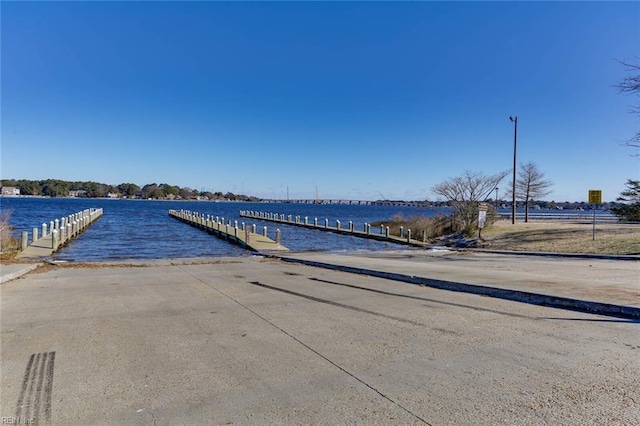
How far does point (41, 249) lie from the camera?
79.5 ft

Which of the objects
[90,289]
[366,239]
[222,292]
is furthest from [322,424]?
[366,239]

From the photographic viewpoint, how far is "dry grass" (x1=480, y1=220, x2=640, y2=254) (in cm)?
2114

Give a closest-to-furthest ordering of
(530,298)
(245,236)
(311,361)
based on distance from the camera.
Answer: (311,361), (530,298), (245,236)

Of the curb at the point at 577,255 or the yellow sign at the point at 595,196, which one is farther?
the yellow sign at the point at 595,196

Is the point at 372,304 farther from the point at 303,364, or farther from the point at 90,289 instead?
the point at 90,289

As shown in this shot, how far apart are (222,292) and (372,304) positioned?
3.69 m

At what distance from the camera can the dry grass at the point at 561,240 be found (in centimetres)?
2114

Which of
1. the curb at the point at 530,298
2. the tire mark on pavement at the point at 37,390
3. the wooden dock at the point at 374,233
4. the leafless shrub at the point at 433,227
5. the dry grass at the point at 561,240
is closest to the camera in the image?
the tire mark on pavement at the point at 37,390

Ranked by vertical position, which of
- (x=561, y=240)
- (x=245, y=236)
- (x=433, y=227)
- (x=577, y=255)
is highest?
(x=561, y=240)

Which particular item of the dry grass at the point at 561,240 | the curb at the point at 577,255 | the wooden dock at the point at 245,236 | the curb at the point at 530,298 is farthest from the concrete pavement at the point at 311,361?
the wooden dock at the point at 245,236

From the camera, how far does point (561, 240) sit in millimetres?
25203

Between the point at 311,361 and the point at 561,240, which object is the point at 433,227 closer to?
the point at 561,240

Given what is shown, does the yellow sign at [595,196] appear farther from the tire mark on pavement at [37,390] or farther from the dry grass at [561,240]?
the tire mark on pavement at [37,390]

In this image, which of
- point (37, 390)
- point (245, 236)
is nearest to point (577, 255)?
point (245, 236)
